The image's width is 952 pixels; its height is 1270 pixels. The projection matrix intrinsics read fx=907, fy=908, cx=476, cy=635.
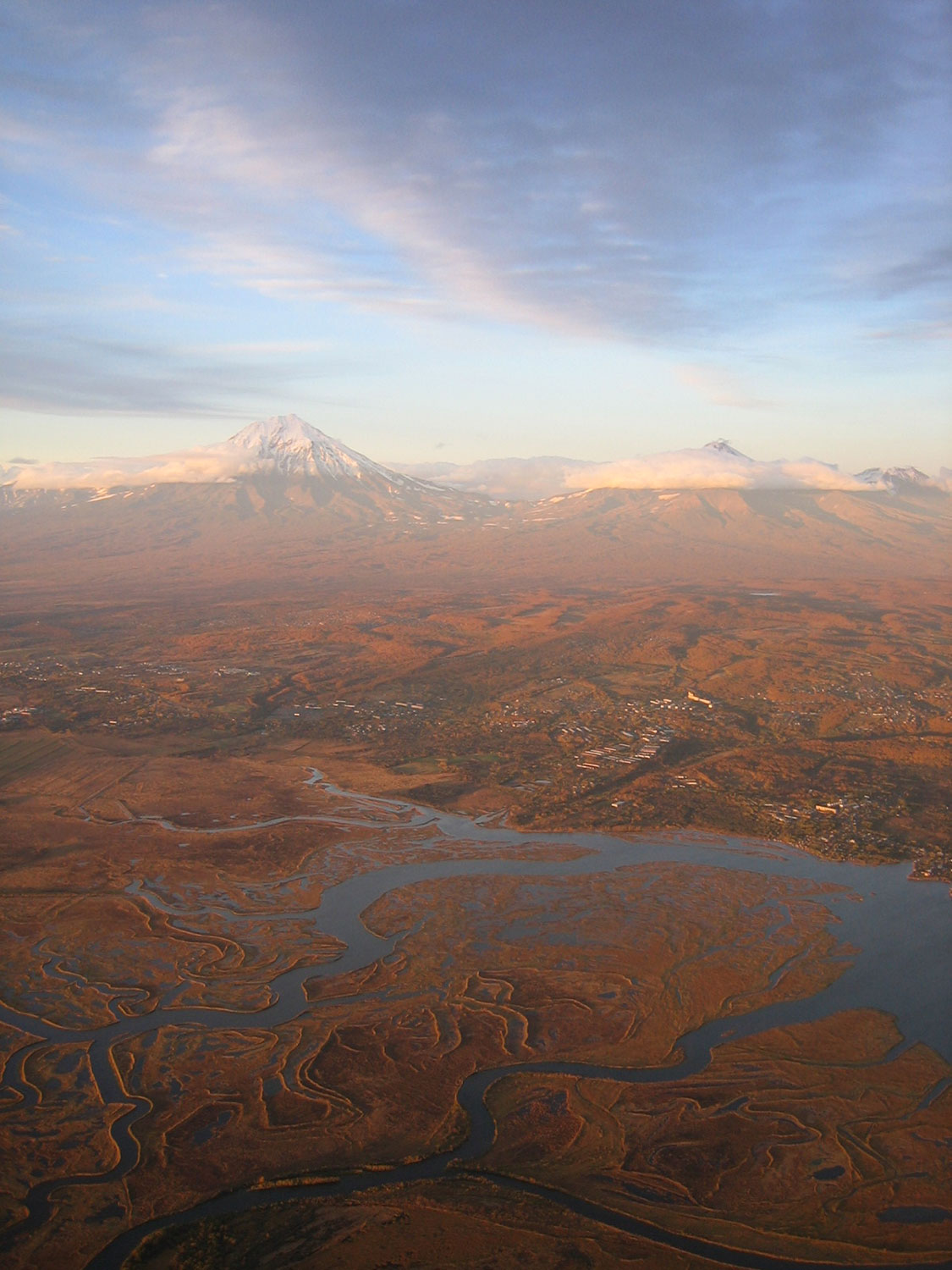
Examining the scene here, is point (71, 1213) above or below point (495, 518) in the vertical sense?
below

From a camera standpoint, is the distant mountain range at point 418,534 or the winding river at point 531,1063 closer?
the winding river at point 531,1063

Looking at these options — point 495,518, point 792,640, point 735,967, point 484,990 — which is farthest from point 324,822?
point 495,518

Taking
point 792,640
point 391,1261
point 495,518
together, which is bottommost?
point 391,1261

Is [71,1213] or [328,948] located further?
[328,948]

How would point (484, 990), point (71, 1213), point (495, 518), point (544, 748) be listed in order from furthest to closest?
Result: 1. point (495, 518)
2. point (544, 748)
3. point (484, 990)
4. point (71, 1213)

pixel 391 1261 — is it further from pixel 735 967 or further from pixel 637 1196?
pixel 735 967

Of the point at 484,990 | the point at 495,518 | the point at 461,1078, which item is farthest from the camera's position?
the point at 495,518

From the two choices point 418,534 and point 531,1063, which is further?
point 418,534

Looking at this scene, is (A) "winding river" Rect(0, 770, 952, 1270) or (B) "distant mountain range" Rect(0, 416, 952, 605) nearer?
(A) "winding river" Rect(0, 770, 952, 1270)
